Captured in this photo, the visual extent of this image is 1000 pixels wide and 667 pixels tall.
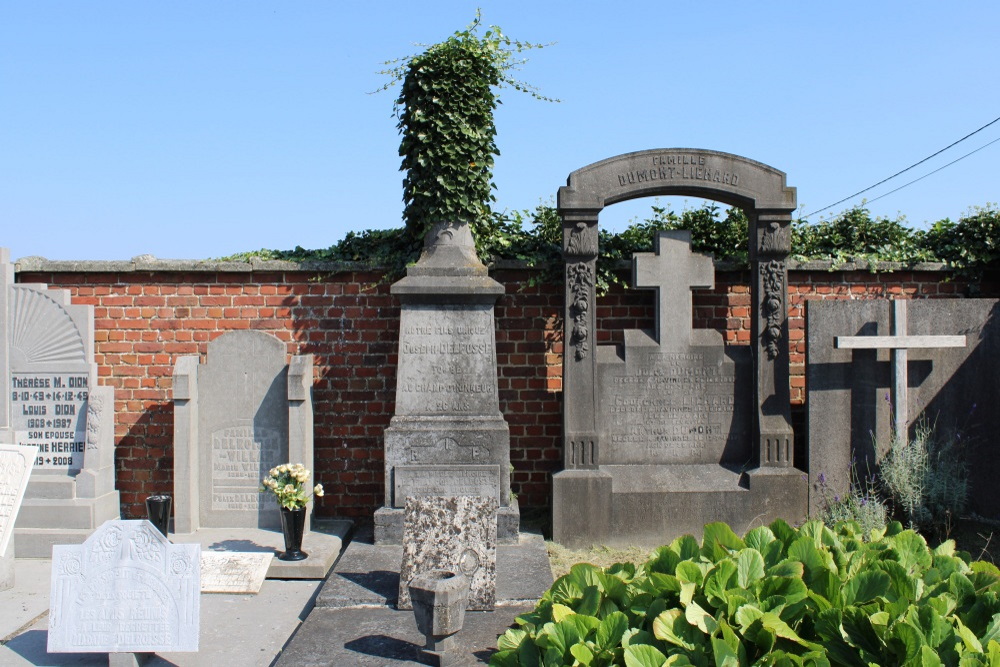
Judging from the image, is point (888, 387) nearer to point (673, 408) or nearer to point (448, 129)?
point (673, 408)

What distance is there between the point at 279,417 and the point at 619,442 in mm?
2792

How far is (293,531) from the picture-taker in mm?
5660

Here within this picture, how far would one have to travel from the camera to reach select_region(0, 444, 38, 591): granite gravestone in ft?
17.2

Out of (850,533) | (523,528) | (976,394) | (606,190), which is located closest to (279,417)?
(523,528)

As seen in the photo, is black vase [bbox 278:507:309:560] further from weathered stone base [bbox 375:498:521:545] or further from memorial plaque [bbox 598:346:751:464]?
memorial plaque [bbox 598:346:751:464]

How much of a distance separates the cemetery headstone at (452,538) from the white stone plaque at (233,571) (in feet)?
3.69

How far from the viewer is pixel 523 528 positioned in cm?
653

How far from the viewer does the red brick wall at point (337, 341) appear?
278 inches

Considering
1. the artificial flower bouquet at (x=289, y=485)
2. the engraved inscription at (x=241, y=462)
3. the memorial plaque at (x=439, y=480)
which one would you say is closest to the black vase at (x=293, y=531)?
the artificial flower bouquet at (x=289, y=485)

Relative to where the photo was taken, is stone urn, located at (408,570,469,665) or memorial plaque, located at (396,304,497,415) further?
memorial plaque, located at (396,304,497,415)

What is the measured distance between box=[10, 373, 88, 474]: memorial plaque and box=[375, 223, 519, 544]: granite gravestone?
2637 mm

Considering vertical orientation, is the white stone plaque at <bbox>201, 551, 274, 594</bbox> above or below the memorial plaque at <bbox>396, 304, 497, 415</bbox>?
below

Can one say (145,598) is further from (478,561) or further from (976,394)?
(976,394)

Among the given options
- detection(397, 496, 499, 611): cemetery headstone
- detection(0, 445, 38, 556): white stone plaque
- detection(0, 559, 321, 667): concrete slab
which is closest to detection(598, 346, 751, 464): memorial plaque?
detection(397, 496, 499, 611): cemetery headstone
